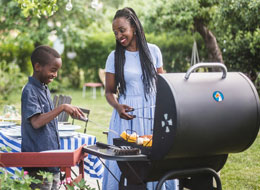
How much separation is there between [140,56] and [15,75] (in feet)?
36.1

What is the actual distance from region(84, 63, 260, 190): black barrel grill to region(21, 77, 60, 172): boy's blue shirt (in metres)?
0.32

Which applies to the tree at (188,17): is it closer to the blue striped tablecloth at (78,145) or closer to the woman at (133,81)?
the blue striped tablecloth at (78,145)

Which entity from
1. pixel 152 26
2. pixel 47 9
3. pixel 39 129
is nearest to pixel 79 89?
pixel 152 26

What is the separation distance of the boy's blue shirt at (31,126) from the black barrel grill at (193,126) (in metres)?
0.32

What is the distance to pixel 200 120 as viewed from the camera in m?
2.36

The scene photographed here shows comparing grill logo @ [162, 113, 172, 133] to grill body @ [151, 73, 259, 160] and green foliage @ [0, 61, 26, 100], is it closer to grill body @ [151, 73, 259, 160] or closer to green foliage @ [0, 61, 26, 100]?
grill body @ [151, 73, 259, 160]

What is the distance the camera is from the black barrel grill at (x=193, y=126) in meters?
2.34

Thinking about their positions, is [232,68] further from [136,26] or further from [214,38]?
Result: [136,26]

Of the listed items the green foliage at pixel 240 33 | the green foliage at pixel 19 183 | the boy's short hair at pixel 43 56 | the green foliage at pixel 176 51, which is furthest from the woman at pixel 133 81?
the green foliage at pixel 176 51

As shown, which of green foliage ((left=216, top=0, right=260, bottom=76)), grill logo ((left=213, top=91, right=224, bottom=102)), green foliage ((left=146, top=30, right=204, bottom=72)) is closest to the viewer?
grill logo ((left=213, top=91, right=224, bottom=102))

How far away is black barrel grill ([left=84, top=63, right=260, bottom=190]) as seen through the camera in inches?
92.2

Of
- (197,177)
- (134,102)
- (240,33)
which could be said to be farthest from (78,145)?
(240,33)

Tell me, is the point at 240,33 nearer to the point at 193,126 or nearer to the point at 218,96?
the point at 218,96

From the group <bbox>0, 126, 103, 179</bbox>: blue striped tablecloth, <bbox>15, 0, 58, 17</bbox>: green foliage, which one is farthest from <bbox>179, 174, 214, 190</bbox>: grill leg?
<bbox>15, 0, 58, 17</bbox>: green foliage
